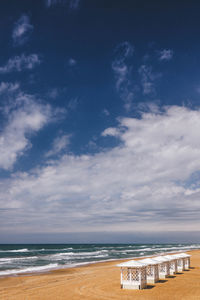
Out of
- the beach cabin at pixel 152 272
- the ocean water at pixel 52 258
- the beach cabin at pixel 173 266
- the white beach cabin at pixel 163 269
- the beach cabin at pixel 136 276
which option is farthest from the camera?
the ocean water at pixel 52 258

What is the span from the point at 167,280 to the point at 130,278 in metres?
4.01

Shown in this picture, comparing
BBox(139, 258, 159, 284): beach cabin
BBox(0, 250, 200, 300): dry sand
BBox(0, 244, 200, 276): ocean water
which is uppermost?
BBox(139, 258, 159, 284): beach cabin

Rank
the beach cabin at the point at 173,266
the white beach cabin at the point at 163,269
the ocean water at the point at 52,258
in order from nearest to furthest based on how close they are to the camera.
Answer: the white beach cabin at the point at 163,269 < the beach cabin at the point at 173,266 < the ocean water at the point at 52,258

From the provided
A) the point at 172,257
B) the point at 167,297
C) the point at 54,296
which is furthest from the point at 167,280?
the point at 54,296

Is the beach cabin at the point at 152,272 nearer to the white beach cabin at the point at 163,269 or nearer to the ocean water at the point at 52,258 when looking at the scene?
the white beach cabin at the point at 163,269

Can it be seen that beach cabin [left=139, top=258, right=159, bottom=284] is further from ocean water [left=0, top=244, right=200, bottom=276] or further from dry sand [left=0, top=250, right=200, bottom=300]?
ocean water [left=0, top=244, right=200, bottom=276]

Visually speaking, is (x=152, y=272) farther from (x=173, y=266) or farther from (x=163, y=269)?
(x=173, y=266)

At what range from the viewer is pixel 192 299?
1290 centimetres

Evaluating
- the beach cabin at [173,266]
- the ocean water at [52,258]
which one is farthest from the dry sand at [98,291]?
the ocean water at [52,258]

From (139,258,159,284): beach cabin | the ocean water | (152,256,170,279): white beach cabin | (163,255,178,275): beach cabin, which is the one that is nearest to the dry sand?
(139,258,159,284): beach cabin

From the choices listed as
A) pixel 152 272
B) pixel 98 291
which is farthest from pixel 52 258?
pixel 98 291

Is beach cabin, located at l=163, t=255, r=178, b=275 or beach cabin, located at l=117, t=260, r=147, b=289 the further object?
beach cabin, located at l=163, t=255, r=178, b=275

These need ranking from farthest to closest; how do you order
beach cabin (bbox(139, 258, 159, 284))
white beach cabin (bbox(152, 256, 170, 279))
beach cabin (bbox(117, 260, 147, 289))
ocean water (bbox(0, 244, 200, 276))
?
ocean water (bbox(0, 244, 200, 276)), white beach cabin (bbox(152, 256, 170, 279)), beach cabin (bbox(139, 258, 159, 284)), beach cabin (bbox(117, 260, 147, 289))

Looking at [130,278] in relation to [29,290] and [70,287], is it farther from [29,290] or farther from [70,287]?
[29,290]
